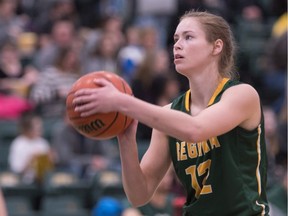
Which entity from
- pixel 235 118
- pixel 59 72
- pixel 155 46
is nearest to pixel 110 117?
pixel 235 118

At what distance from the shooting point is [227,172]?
4039 millimetres

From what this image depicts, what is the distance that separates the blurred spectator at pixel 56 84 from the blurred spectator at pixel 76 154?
0.60 m

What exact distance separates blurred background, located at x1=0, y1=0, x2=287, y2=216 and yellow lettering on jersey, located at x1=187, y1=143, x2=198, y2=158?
10.1 feet

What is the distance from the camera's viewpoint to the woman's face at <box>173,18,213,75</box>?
404 cm

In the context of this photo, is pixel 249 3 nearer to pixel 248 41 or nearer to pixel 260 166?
pixel 248 41

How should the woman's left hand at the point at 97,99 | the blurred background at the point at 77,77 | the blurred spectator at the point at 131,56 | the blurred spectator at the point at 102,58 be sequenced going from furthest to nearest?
the blurred spectator at the point at 131,56, the blurred spectator at the point at 102,58, the blurred background at the point at 77,77, the woman's left hand at the point at 97,99

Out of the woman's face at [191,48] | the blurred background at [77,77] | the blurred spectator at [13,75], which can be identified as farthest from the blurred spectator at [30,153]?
the woman's face at [191,48]

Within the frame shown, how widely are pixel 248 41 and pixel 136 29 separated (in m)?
2.19

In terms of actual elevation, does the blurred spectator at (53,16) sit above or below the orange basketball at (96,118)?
above

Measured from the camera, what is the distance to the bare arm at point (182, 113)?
366 cm

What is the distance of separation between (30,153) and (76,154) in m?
0.53

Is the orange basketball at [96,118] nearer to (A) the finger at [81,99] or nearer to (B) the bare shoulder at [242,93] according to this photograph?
(A) the finger at [81,99]

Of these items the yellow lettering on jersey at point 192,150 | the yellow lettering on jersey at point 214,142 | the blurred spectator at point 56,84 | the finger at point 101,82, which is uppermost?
the finger at point 101,82

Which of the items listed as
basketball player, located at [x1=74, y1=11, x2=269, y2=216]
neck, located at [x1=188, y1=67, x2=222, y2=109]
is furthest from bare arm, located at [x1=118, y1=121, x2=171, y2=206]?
neck, located at [x1=188, y1=67, x2=222, y2=109]
